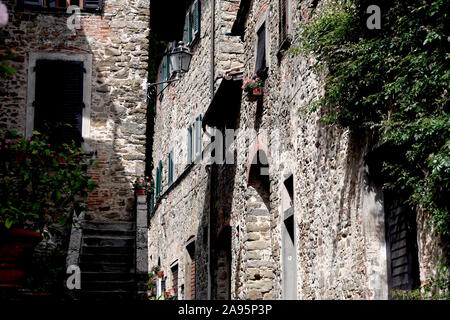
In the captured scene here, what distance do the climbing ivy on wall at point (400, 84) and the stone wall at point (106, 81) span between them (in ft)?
22.5

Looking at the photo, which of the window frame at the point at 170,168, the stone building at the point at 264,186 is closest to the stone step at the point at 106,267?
the stone building at the point at 264,186

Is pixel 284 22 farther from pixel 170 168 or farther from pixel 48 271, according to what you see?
pixel 170 168

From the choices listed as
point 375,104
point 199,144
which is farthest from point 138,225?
point 375,104

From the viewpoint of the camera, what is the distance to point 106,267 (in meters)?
11.7

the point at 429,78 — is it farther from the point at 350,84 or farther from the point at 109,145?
the point at 109,145

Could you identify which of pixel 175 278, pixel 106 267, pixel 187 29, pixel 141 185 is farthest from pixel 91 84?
pixel 175 278

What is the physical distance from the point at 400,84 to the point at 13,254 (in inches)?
143

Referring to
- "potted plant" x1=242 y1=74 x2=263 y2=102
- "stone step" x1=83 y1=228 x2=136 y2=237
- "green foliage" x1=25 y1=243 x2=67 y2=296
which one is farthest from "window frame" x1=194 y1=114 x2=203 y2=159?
"potted plant" x1=242 y1=74 x2=263 y2=102

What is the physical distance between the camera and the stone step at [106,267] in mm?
11531

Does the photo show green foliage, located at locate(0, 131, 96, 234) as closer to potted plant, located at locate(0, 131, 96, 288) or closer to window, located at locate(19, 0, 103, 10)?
potted plant, located at locate(0, 131, 96, 288)

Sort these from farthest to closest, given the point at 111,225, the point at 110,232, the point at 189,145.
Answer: the point at 189,145 < the point at 111,225 < the point at 110,232

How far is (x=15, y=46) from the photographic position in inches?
536

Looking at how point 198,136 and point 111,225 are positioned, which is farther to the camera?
point 198,136

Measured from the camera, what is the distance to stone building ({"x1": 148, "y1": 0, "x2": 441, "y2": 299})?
7105mm
